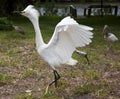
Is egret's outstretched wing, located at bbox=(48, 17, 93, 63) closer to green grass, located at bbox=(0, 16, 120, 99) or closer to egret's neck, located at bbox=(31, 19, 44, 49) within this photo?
egret's neck, located at bbox=(31, 19, 44, 49)

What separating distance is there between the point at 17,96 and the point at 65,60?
932mm

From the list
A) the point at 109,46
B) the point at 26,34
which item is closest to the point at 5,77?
the point at 109,46

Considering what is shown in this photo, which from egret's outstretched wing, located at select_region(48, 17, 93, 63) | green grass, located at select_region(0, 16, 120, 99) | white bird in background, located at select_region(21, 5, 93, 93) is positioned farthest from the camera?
green grass, located at select_region(0, 16, 120, 99)

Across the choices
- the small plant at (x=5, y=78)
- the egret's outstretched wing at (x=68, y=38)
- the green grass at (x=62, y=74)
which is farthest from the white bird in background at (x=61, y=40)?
the small plant at (x=5, y=78)

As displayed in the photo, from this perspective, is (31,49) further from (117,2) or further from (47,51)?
(117,2)

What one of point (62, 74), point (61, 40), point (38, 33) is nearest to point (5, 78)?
point (62, 74)

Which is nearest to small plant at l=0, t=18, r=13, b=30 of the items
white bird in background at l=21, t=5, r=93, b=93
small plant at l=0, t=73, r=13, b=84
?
small plant at l=0, t=73, r=13, b=84

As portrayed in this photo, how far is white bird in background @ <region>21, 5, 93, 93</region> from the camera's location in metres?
6.11

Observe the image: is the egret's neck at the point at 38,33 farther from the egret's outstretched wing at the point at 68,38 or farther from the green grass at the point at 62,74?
the green grass at the point at 62,74

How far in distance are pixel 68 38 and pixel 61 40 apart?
12 centimetres

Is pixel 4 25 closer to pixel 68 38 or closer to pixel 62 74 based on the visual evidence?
pixel 62 74

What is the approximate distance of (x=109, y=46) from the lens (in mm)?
11273

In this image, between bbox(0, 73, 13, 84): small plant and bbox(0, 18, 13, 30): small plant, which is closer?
bbox(0, 73, 13, 84): small plant

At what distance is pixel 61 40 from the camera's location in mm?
6203
